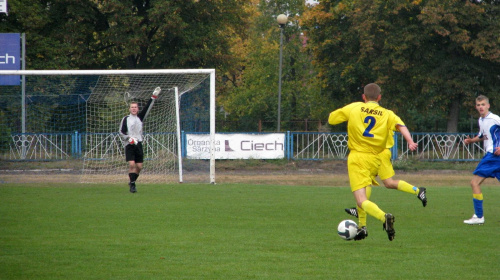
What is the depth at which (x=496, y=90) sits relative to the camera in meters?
31.2

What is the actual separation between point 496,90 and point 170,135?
1912 centimetres

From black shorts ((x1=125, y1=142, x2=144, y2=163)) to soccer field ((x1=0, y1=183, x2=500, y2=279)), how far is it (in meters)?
1.17

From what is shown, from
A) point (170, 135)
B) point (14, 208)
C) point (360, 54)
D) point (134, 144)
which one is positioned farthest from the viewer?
point (360, 54)

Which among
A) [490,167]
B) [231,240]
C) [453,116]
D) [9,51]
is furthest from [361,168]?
[453,116]

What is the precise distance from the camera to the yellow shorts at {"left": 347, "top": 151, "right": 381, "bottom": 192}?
7.54m

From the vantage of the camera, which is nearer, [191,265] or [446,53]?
[191,265]

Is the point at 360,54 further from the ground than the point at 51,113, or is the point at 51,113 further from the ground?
the point at 360,54

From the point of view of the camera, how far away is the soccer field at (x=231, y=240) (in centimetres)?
605

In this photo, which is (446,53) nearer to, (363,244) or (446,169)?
(446,169)

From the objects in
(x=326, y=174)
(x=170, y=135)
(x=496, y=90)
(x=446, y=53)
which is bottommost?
(x=326, y=174)

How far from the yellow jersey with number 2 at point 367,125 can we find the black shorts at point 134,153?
7552mm

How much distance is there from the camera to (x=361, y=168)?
7582 millimetres

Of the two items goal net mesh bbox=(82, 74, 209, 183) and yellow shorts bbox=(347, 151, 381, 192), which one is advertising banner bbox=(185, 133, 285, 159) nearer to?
goal net mesh bbox=(82, 74, 209, 183)

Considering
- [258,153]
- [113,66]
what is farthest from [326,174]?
[113,66]
